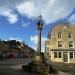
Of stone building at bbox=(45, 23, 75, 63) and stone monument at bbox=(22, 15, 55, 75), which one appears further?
stone building at bbox=(45, 23, 75, 63)

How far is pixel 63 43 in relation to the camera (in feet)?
194

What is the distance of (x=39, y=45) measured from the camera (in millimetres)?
28109

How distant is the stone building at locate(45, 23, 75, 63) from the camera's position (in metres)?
58.2

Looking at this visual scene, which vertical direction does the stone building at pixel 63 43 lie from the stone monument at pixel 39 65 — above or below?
above

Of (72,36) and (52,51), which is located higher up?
(72,36)

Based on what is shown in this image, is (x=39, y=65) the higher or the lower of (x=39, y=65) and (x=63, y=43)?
the lower

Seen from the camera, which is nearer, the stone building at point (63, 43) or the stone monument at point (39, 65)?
the stone monument at point (39, 65)

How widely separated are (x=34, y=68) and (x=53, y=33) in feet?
113

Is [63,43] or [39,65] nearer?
[39,65]

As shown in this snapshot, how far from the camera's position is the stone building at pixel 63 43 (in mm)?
58156

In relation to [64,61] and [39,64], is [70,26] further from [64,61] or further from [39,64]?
[39,64]

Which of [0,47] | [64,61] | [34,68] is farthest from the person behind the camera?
[0,47]

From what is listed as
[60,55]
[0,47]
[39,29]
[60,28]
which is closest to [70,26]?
[60,28]

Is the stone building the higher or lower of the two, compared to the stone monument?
higher
